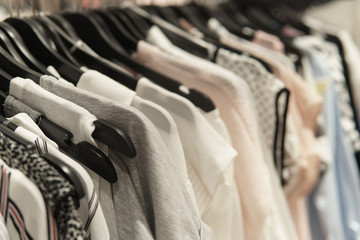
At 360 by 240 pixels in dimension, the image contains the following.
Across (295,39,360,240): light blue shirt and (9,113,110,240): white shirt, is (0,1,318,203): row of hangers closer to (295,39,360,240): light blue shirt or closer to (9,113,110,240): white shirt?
(9,113,110,240): white shirt

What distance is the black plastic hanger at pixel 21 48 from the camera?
1.82ft

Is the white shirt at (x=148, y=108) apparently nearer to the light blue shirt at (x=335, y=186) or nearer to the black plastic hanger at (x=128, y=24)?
the black plastic hanger at (x=128, y=24)

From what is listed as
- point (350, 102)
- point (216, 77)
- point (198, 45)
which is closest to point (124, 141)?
point (216, 77)

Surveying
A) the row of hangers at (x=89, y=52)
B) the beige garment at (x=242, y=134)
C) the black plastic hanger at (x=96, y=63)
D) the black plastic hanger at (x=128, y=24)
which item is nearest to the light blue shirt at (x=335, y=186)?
the row of hangers at (x=89, y=52)

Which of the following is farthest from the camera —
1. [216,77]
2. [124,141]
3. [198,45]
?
[198,45]

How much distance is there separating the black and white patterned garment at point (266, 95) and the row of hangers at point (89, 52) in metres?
0.06

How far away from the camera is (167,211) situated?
1.40 ft

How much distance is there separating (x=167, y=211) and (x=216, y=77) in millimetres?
272

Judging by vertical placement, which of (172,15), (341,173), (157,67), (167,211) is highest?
(172,15)

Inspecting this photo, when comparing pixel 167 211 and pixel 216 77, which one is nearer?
pixel 167 211

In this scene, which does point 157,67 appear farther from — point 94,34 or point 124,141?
point 124,141

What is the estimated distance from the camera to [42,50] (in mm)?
588

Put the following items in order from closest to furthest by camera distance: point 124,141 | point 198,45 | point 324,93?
point 124,141 < point 198,45 < point 324,93

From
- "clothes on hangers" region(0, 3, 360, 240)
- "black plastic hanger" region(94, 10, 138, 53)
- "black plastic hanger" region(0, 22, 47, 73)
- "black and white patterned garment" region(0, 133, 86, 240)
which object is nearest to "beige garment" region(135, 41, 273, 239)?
"clothes on hangers" region(0, 3, 360, 240)
